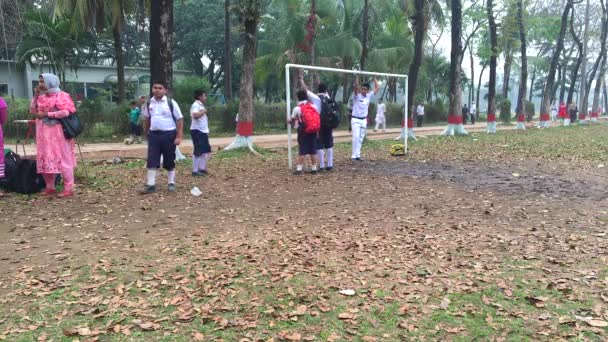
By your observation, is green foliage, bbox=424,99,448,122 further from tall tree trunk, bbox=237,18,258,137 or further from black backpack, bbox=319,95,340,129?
black backpack, bbox=319,95,340,129

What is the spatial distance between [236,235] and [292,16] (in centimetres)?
2082

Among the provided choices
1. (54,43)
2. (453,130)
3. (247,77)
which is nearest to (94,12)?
(54,43)

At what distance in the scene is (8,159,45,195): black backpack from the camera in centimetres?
745

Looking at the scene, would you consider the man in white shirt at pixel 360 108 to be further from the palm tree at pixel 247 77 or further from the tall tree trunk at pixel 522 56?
the tall tree trunk at pixel 522 56

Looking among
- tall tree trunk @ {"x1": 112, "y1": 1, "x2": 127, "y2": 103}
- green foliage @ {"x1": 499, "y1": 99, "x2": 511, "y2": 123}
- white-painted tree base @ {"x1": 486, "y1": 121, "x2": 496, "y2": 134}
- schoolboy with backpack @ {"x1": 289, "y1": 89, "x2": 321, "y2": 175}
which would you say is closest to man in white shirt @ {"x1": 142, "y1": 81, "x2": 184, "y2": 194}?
schoolboy with backpack @ {"x1": 289, "y1": 89, "x2": 321, "y2": 175}

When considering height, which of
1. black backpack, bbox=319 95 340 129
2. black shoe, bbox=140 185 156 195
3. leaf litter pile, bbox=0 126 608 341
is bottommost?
leaf litter pile, bbox=0 126 608 341

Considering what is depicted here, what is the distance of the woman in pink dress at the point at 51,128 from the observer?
23.0 feet

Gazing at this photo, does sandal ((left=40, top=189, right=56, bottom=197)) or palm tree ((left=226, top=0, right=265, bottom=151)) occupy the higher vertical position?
palm tree ((left=226, top=0, right=265, bottom=151))

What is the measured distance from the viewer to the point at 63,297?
389 cm

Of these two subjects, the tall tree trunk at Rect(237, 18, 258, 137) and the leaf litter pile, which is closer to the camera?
the leaf litter pile

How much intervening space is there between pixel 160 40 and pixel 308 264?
7.81 m

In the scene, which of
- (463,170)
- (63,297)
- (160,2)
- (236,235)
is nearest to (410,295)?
(236,235)

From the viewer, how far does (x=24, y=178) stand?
24.4 ft

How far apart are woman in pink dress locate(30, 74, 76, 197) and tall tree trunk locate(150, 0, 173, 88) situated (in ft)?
12.1
